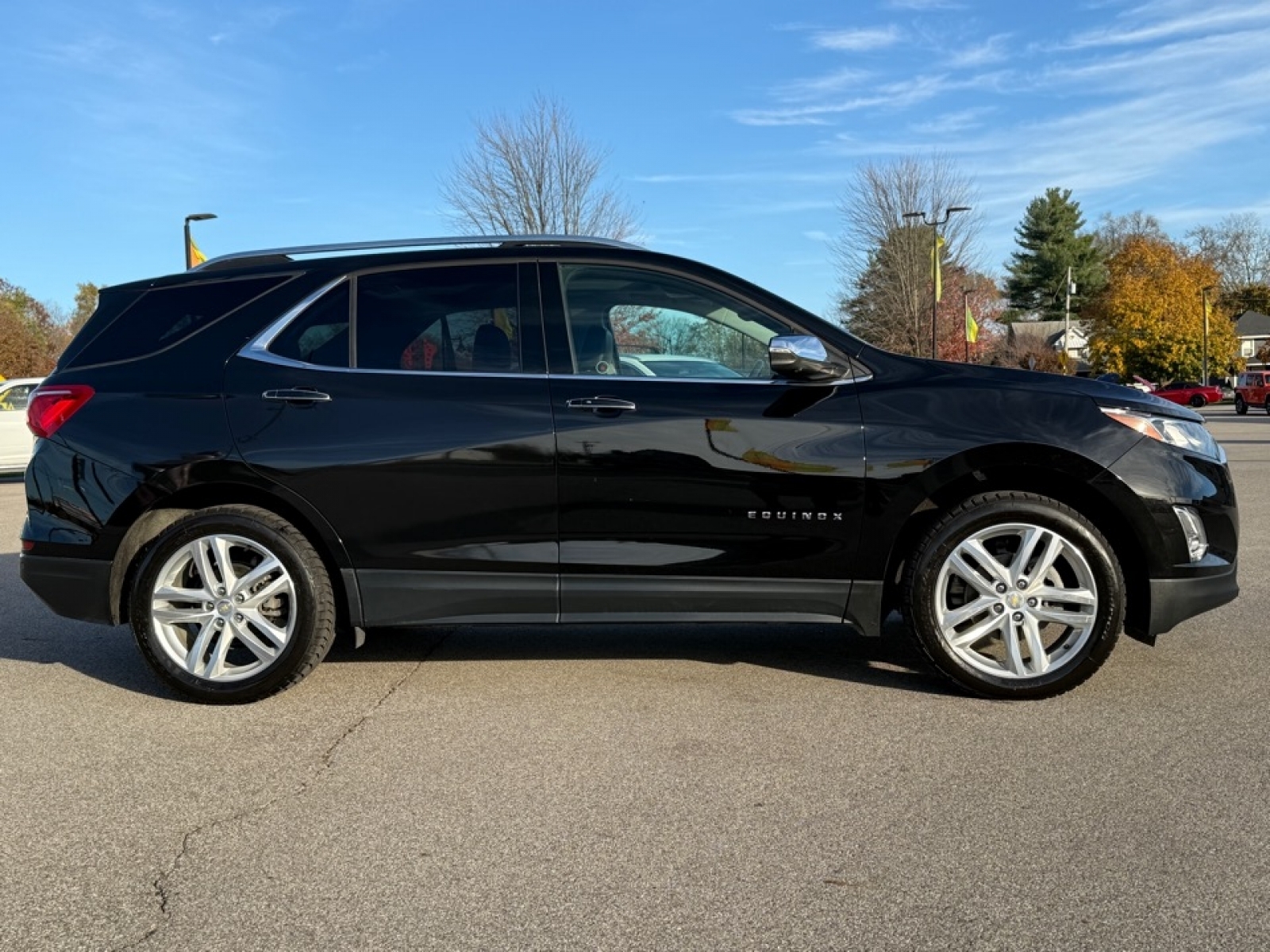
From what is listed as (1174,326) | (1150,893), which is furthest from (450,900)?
(1174,326)

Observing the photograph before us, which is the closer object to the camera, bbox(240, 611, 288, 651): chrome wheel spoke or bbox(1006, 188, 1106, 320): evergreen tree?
bbox(240, 611, 288, 651): chrome wheel spoke

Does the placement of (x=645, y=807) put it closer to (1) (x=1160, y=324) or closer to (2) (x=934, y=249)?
(2) (x=934, y=249)

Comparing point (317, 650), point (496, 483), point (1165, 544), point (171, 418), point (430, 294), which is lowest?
point (317, 650)

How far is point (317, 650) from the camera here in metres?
4.17

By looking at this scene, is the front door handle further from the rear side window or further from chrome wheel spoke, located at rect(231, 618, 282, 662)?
chrome wheel spoke, located at rect(231, 618, 282, 662)

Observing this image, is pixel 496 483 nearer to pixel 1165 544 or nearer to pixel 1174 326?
pixel 1165 544

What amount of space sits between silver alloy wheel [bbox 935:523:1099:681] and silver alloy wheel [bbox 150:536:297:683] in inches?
101

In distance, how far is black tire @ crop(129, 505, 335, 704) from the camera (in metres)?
4.14

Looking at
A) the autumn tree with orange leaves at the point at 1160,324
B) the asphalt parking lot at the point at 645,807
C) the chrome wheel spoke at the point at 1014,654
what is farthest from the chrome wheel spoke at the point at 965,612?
the autumn tree with orange leaves at the point at 1160,324

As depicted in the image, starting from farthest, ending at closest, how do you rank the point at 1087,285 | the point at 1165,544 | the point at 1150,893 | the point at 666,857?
the point at 1087,285, the point at 1165,544, the point at 666,857, the point at 1150,893

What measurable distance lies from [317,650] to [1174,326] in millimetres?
70526

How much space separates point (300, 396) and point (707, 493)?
65.4 inches

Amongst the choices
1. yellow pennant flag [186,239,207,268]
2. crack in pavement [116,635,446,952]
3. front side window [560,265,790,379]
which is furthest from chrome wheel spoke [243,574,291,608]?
yellow pennant flag [186,239,207,268]

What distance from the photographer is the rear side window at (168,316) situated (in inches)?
172
